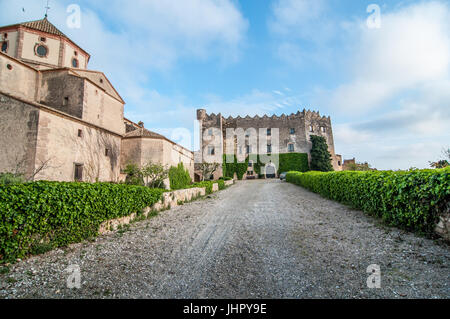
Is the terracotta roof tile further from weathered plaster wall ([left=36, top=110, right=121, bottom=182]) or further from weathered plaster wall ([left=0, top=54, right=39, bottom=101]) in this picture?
weathered plaster wall ([left=36, top=110, right=121, bottom=182])

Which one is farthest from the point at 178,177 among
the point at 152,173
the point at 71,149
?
the point at 71,149

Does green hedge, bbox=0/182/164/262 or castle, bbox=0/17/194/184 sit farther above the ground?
castle, bbox=0/17/194/184

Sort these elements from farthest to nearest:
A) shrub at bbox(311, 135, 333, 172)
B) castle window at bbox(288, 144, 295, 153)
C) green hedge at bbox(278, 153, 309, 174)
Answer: castle window at bbox(288, 144, 295, 153) < green hedge at bbox(278, 153, 309, 174) < shrub at bbox(311, 135, 333, 172)

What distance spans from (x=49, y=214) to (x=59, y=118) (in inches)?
431

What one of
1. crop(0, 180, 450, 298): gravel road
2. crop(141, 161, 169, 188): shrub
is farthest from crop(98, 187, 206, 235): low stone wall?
crop(141, 161, 169, 188): shrub

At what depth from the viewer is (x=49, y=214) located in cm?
505

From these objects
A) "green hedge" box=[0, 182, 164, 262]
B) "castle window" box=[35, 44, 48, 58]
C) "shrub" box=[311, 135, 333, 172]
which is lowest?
"green hedge" box=[0, 182, 164, 262]

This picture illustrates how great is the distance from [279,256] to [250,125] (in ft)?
130

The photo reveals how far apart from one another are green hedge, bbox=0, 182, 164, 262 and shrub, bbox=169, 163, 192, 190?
15096mm

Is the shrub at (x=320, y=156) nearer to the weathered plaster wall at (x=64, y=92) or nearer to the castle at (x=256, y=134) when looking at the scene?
the castle at (x=256, y=134)

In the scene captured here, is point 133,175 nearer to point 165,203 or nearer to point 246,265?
point 165,203

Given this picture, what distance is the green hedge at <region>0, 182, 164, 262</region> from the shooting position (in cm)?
431

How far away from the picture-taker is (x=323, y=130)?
4466 cm

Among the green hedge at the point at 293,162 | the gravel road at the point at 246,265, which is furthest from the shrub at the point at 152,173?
the green hedge at the point at 293,162
